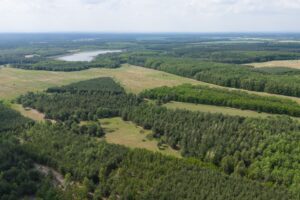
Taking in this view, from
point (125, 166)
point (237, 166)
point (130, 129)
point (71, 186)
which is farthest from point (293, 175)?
point (130, 129)

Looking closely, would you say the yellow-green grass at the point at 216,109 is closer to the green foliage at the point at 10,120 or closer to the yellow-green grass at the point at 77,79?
the yellow-green grass at the point at 77,79

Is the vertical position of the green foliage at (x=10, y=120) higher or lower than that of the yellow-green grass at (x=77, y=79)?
higher

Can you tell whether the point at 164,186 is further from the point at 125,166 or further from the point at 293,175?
the point at 293,175

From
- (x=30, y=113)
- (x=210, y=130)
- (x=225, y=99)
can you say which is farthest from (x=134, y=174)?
(x=225, y=99)

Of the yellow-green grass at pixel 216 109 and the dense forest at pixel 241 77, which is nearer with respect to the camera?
the yellow-green grass at pixel 216 109

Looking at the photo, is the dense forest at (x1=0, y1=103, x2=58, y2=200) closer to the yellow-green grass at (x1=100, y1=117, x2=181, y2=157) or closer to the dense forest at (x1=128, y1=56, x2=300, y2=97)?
the yellow-green grass at (x1=100, y1=117, x2=181, y2=157)

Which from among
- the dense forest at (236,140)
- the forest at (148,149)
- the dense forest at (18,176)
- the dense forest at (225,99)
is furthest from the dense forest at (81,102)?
the dense forest at (18,176)
